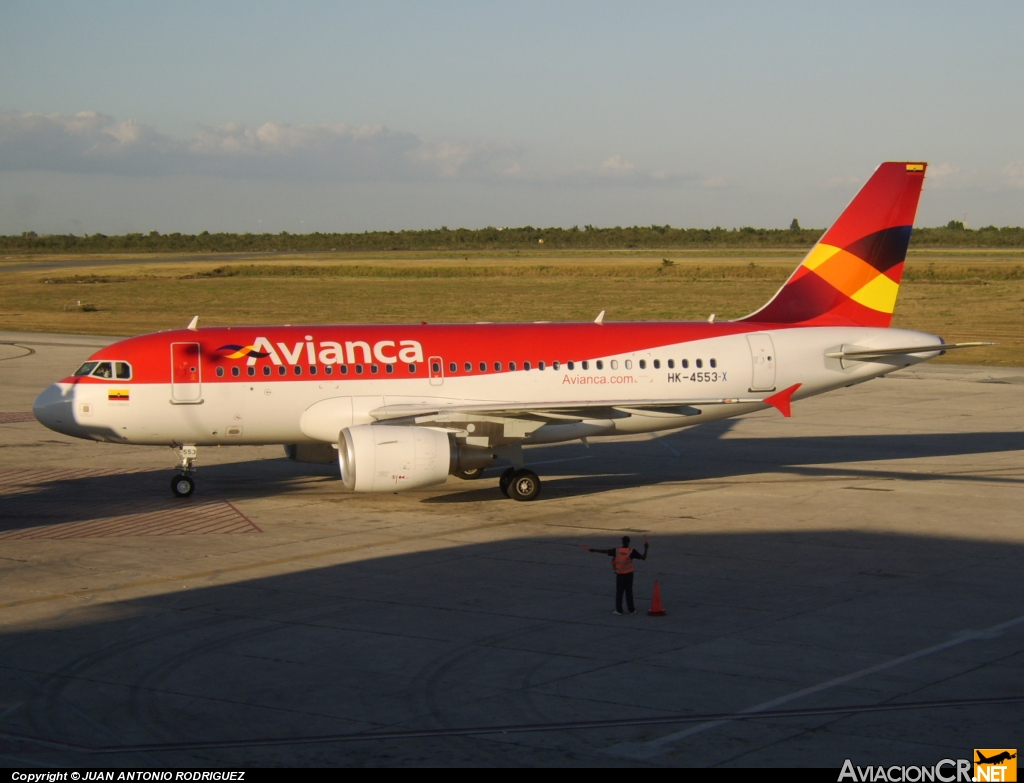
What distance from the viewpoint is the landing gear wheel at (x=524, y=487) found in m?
29.9

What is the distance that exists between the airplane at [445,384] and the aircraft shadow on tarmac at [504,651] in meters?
5.16

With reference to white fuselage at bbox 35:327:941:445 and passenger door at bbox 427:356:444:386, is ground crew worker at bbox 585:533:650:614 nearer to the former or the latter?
white fuselage at bbox 35:327:941:445

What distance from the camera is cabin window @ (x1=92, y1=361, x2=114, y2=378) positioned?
29.8 meters

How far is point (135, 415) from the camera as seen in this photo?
97.3ft

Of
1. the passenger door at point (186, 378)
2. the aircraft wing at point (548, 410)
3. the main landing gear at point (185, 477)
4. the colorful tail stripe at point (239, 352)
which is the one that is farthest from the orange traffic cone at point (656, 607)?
the main landing gear at point (185, 477)

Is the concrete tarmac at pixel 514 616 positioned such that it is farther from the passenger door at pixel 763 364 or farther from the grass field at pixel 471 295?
the grass field at pixel 471 295

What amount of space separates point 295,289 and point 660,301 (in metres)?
41.4

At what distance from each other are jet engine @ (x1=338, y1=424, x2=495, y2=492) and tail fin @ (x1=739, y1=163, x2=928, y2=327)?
1124 cm

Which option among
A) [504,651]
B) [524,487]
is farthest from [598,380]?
[504,651]

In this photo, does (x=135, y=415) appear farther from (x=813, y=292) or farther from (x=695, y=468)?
(x=813, y=292)

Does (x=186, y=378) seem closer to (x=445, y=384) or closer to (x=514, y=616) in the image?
(x=445, y=384)

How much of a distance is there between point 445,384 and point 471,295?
79.0 metres

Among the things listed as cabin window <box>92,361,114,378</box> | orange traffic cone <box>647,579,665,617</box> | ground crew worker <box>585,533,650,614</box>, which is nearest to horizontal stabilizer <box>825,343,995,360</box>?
orange traffic cone <box>647,579,665,617</box>

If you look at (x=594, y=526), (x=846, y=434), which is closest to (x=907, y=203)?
(x=846, y=434)
